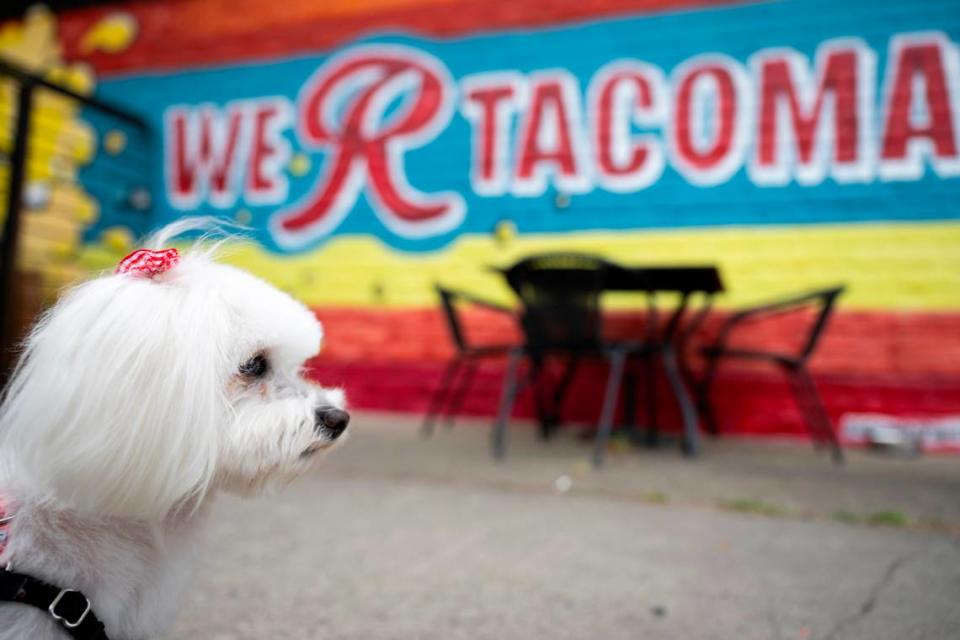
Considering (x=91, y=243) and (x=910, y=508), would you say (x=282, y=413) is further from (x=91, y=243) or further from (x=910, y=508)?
(x=91, y=243)

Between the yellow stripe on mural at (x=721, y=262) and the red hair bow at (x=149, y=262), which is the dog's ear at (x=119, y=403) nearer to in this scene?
the red hair bow at (x=149, y=262)

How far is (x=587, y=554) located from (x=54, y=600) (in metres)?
1.77

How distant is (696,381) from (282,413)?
4.21 metres

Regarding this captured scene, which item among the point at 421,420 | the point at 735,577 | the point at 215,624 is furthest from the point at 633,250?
the point at 215,624

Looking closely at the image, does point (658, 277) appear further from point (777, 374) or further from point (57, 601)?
point (57, 601)

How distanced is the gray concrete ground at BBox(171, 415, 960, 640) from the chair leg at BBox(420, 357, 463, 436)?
1.10m

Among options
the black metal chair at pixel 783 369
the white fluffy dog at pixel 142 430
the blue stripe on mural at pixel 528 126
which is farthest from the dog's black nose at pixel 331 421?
the blue stripe on mural at pixel 528 126

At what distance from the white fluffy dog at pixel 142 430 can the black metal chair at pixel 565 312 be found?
2.85m

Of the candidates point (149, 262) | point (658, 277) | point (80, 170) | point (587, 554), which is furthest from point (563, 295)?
point (80, 170)

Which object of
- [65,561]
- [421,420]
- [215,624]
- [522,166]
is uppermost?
[522,166]

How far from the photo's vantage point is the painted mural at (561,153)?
4727 millimetres

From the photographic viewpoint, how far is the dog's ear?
977mm

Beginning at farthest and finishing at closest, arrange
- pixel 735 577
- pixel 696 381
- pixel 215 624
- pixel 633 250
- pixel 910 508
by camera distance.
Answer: pixel 633 250 → pixel 696 381 → pixel 910 508 → pixel 735 577 → pixel 215 624

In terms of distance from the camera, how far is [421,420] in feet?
18.2
